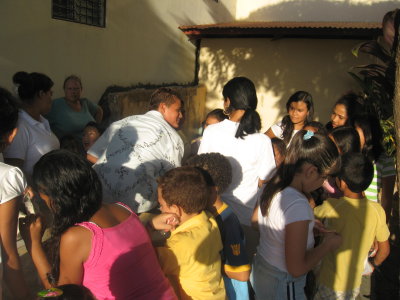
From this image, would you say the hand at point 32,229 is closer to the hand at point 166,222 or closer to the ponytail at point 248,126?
the hand at point 166,222

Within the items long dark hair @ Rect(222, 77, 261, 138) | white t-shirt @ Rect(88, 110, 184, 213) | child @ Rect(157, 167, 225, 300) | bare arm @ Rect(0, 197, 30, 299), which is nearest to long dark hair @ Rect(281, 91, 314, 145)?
long dark hair @ Rect(222, 77, 261, 138)

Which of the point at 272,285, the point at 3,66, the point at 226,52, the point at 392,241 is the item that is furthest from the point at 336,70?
the point at 272,285

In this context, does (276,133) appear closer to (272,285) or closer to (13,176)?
(272,285)

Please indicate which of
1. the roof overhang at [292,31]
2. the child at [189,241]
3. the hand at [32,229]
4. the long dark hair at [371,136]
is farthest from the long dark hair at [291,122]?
the roof overhang at [292,31]

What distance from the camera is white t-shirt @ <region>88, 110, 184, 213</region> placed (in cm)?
234

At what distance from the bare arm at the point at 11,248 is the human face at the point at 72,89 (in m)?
2.92

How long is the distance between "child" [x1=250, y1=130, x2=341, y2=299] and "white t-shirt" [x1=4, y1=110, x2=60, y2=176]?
5.58ft

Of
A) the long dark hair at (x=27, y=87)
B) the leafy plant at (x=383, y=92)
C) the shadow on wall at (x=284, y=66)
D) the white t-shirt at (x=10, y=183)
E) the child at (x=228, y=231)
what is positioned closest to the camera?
the white t-shirt at (x=10, y=183)

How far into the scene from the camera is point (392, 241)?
3016mm

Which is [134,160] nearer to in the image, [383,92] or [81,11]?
[383,92]

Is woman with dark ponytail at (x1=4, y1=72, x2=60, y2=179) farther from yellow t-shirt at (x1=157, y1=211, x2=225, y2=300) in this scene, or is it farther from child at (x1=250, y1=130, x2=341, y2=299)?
child at (x1=250, y1=130, x2=341, y2=299)

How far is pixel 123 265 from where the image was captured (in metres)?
1.54

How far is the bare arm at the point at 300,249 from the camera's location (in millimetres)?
1796

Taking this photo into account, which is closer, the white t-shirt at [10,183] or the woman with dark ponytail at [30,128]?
the white t-shirt at [10,183]
